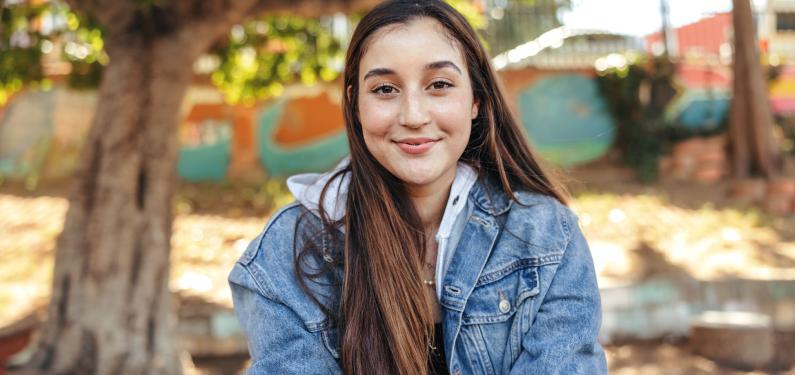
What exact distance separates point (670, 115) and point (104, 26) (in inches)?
356

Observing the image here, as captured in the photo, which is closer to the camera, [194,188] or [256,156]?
[194,188]

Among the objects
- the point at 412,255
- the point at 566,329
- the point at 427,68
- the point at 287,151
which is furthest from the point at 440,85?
the point at 287,151

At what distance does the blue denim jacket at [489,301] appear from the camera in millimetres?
1970

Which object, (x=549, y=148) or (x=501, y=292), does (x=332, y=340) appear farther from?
(x=549, y=148)

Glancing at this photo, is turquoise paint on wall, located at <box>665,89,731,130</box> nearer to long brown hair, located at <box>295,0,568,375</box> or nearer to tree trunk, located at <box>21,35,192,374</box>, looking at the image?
tree trunk, located at <box>21,35,192,374</box>

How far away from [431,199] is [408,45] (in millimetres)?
435

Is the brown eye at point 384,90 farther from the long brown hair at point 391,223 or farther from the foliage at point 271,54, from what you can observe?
the foliage at point 271,54

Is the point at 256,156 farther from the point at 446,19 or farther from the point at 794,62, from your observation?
the point at 446,19

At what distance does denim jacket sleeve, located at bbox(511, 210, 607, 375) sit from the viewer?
1.98 metres

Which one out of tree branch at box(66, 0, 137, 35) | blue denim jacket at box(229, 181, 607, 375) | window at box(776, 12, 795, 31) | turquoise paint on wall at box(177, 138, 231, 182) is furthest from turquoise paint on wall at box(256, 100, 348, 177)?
blue denim jacket at box(229, 181, 607, 375)

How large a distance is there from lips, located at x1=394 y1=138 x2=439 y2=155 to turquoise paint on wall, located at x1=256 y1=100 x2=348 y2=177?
8989 mm

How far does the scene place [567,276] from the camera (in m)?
2.07

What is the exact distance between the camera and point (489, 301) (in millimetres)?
2092

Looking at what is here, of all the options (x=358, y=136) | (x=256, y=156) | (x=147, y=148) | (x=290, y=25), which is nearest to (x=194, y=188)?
(x=256, y=156)
